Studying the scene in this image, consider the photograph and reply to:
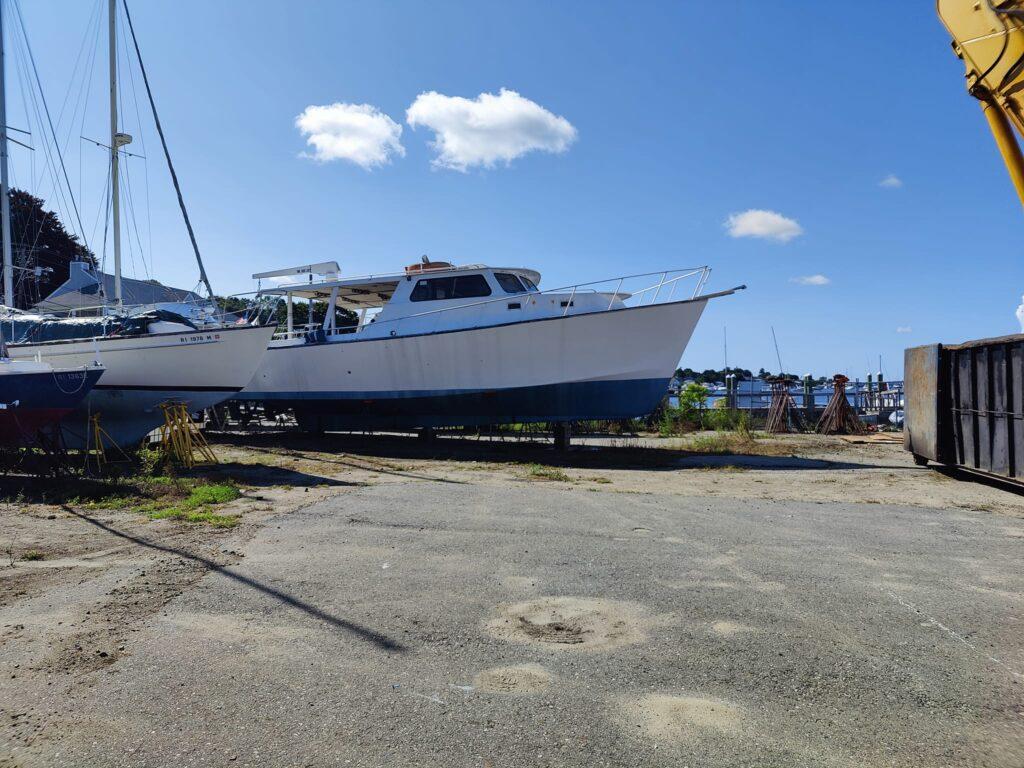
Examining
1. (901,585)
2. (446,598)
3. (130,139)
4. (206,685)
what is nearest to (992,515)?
(901,585)

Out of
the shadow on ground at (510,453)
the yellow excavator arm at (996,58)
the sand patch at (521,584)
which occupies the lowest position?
the sand patch at (521,584)

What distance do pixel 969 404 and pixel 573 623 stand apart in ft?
24.8

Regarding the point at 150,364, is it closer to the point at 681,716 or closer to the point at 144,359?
the point at 144,359

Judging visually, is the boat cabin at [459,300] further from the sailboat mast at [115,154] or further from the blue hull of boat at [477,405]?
the sailboat mast at [115,154]

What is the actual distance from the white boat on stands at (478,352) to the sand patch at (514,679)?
9266 mm

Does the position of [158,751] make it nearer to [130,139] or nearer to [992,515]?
[992,515]

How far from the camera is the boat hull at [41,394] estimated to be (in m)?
9.50

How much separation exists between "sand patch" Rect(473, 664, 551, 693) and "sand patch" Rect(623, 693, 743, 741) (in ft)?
1.31

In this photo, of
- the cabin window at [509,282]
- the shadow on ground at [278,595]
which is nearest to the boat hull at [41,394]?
the shadow on ground at [278,595]

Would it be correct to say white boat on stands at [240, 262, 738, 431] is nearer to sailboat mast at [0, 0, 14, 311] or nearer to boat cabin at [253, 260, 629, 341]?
boat cabin at [253, 260, 629, 341]

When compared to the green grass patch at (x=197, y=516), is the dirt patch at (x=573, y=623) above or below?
below

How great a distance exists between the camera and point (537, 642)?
316 cm

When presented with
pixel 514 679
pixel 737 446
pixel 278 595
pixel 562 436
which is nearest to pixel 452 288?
pixel 562 436

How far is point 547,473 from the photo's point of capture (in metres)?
9.37
